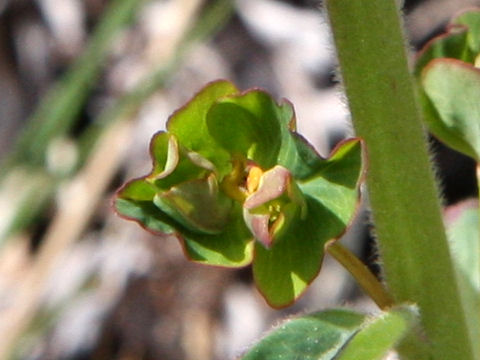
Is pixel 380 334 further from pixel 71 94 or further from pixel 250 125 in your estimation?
pixel 71 94

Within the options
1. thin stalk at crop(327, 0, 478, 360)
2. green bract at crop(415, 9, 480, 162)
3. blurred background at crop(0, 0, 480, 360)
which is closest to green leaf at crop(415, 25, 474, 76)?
green bract at crop(415, 9, 480, 162)

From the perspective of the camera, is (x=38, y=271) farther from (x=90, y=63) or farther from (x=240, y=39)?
Result: (x=240, y=39)

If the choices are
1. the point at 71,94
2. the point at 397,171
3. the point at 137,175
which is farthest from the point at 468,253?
the point at 137,175

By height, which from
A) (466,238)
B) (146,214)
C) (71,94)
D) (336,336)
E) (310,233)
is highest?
(71,94)

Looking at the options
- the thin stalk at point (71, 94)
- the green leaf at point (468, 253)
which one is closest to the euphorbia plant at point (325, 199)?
the green leaf at point (468, 253)

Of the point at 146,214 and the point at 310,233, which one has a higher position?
the point at 146,214

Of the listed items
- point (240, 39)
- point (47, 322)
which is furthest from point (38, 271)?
point (240, 39)

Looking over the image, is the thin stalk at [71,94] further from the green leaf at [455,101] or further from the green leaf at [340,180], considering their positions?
the green leaf at [340,180]

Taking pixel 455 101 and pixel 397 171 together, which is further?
pixel 455 101
